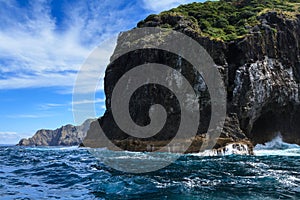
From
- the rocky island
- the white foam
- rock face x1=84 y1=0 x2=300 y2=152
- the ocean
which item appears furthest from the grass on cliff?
the ocean

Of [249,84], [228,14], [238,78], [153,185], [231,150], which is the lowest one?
[153,185]

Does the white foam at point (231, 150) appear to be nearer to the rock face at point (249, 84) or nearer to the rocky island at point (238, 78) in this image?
the rocky island at point (238, 78)

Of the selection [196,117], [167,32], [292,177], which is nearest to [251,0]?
[167,32]

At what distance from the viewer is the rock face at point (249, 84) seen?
43.6 metres

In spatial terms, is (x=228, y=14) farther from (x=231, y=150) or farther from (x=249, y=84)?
(x=231, y=150)

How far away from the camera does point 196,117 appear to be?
4344 centimetres

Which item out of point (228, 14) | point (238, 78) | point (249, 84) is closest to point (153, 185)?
point (238, 78)

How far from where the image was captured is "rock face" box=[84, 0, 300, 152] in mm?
43562

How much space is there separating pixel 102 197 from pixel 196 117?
32.8 meters

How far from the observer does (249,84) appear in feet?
144

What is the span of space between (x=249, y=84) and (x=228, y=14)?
24066 mm

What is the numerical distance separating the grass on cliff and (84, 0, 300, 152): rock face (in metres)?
1.97

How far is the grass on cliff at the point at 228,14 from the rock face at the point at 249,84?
1.97 metres

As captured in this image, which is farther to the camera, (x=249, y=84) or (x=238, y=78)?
(x=238, y=78)
